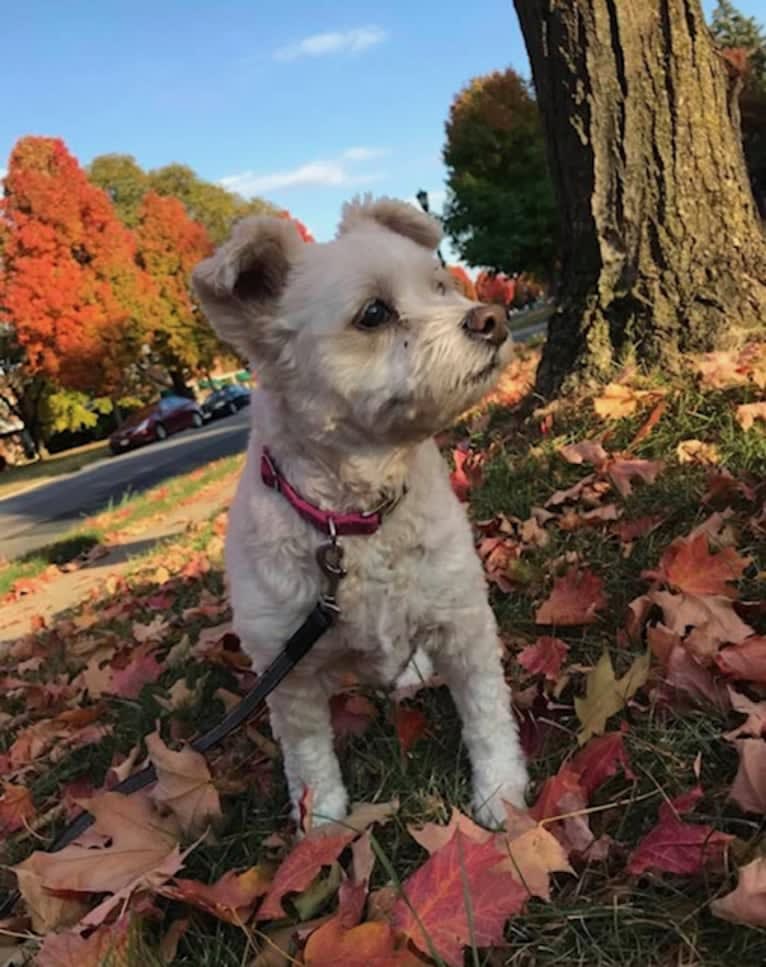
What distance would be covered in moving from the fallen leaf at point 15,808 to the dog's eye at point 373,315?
1980 mm

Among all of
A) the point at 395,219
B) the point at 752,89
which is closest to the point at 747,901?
the point at 395,219

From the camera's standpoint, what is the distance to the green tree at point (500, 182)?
39.9 meters

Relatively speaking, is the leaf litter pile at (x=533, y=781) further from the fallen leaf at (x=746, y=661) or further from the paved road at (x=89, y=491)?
the paved road at (x=89, y=491)

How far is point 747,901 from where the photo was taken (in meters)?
1.35

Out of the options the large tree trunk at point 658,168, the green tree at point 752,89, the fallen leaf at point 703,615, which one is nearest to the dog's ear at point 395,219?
the fallen leaf at point 703,615

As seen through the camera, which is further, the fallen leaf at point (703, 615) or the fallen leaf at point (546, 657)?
the fallen leaf at point (546, 657)

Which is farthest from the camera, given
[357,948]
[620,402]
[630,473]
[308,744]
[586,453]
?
[620,402]

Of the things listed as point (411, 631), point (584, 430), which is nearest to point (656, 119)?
point (584, 430)

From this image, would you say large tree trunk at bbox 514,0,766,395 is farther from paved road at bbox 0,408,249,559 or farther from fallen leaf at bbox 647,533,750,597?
paved road at bbox 0,408,249,559

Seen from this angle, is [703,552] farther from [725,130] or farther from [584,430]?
[725,130]

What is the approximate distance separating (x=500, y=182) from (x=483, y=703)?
4406 centimetres

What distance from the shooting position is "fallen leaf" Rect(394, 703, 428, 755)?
2.31 m

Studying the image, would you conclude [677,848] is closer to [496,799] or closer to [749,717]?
[749,717]

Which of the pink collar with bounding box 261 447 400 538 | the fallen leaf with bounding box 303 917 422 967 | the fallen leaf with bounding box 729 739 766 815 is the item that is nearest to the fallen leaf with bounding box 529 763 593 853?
the fallen leaf with bounding box 729 739 766 815
